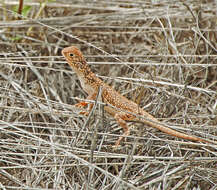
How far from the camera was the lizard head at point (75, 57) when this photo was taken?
3.82m

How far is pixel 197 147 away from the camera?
11.1 feet

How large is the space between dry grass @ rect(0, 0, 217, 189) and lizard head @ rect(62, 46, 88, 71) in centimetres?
17

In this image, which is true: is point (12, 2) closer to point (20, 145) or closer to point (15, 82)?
point (15, 82)

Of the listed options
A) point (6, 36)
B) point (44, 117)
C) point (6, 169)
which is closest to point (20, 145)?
point (6, 169)

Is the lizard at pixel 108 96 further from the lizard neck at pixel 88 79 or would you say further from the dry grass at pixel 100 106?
the dry grass at pixel 100 106

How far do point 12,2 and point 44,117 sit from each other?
207cm

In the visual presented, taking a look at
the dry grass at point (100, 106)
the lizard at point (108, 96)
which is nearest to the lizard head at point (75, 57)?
the lizard at point (108, 96)

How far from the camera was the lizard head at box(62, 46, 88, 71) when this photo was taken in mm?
3820

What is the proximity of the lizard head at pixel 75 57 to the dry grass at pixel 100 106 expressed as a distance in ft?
0.56

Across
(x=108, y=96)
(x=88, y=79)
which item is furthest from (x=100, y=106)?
(x=88, y=79)

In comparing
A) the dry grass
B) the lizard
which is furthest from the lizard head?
the dry grass

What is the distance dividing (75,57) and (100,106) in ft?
1.96

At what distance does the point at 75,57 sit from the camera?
151 inches

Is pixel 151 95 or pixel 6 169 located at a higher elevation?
pixel 151 95
